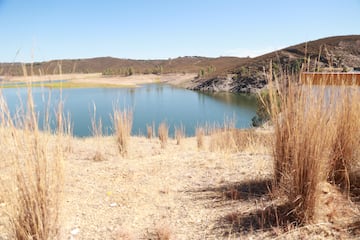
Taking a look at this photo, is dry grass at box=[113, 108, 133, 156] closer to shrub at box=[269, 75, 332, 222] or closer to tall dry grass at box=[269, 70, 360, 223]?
tall dry grass at box=[269, 70, 360, 223]

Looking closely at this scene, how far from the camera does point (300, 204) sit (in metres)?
1.72

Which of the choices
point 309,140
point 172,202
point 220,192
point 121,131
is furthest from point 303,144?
point 121,131

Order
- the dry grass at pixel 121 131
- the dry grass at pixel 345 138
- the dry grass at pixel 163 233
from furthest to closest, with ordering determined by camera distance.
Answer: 1. the dry grass at pixel 121 131
2. the dry grass at pixel 345 138
3. the dry grass at pixel 163 233

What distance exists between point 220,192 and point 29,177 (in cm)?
151

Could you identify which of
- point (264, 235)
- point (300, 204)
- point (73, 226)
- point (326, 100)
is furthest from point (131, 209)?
point (326, 100)

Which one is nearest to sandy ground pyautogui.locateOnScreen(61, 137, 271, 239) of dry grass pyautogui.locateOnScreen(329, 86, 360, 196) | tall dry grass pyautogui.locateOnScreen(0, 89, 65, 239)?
tall dry grass pyautogui.locateOnScreen(0, 89, 65, 239)

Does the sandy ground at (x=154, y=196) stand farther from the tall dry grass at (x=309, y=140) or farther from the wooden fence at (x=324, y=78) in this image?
the wooden fence at (x=324, y=78)

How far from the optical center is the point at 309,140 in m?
1.65

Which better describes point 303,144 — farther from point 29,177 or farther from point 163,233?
point 29,177

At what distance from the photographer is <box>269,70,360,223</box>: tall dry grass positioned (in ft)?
5.49

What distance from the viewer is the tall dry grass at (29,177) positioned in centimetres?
143

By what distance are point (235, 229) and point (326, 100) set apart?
107cm

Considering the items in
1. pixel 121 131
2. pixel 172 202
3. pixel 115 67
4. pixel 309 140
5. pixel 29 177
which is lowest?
pixel 172 202

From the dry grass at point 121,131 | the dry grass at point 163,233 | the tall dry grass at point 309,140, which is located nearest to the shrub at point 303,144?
the tall dry grass at point 309,140
